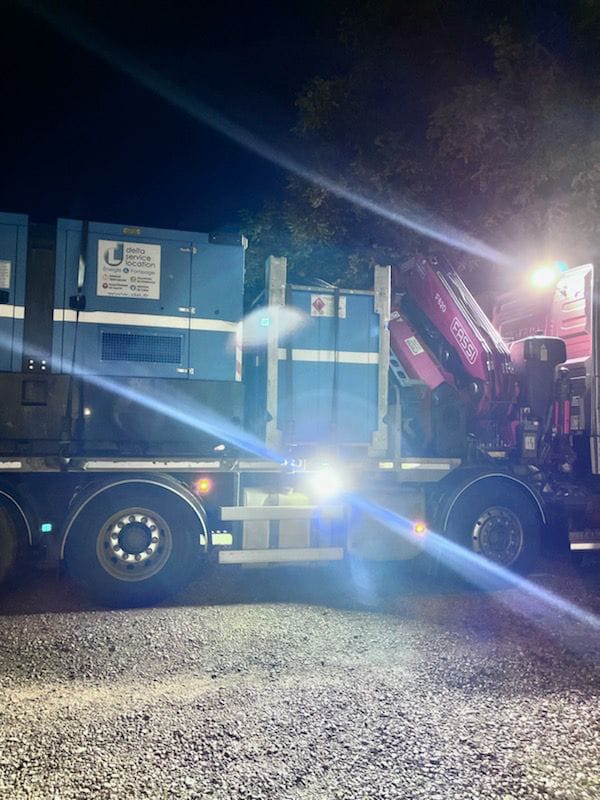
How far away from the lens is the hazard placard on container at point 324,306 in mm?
6863

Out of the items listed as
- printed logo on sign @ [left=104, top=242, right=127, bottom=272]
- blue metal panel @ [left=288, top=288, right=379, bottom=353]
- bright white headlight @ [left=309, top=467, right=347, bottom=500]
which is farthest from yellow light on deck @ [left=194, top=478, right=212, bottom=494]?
printed logo on sign @ [left=104, top=242, right=127, bottom=272]

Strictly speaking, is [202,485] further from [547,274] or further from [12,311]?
[547,274]

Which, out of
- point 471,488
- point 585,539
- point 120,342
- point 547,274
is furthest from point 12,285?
point 585,539

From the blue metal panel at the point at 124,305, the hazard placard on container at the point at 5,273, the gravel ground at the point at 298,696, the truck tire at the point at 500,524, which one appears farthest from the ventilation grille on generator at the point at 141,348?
the truck tire at the point at 500,524

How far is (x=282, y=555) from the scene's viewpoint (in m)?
6.39

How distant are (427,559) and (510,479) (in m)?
1.18

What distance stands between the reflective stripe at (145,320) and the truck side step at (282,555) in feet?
6.87

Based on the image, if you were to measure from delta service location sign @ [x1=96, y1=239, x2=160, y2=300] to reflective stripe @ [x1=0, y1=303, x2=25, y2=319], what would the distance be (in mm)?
673

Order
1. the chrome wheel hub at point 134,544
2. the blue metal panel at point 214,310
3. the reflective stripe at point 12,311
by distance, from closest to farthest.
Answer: the chrome wheel hub at point 134,544
the reflective stripe at point 12,311
the blue metal panel at point 214,310

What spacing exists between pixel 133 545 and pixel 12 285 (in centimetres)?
251

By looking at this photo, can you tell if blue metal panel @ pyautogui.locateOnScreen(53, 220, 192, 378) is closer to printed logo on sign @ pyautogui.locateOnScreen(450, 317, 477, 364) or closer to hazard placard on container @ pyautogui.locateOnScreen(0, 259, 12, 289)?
hazard placard on container @ pyautogui.locateOnScreen(0, 259, 12, 289)

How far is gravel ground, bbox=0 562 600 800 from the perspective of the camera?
3.09 meters

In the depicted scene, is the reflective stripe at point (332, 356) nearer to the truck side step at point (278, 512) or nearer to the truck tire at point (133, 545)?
the truck side step at point (278, 512)

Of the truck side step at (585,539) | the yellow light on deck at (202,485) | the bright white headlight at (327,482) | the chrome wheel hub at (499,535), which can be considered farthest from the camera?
the truck side step at (585,539)
